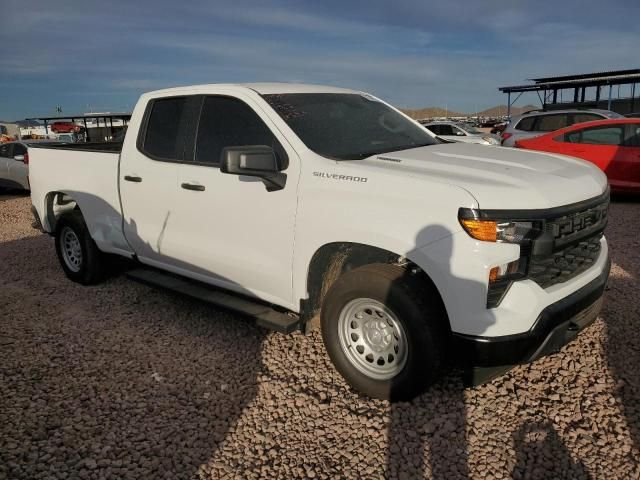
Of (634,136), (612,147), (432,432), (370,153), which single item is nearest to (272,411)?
(432,432)

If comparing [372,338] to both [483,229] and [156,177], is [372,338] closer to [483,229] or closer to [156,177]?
[483,229]

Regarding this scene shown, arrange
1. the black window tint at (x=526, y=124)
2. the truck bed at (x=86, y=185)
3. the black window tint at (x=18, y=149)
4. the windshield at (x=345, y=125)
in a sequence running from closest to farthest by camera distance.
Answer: the windshield at (x=345, y=125), the truck bed at (x=86, y=185), the black window tint at (x=526, y=124), the black window tint at (x=18, y=149)

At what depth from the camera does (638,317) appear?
436cm

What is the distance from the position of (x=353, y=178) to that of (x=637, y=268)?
408 centimetres

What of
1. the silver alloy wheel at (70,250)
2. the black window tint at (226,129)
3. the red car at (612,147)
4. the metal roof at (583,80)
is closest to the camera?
the black window tint at (226,129)

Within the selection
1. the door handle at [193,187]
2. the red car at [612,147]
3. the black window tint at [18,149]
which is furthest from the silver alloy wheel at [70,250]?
the black window tint at [18,149]

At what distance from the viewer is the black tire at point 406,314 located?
2.96 metres

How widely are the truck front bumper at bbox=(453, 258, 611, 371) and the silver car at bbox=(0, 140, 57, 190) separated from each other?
13.3 m

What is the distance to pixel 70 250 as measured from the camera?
5902 mm

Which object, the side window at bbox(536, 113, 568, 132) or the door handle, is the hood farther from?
the side window at bbox(536, 113, 568, 132)

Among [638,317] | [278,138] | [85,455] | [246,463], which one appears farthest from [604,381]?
[85,455]

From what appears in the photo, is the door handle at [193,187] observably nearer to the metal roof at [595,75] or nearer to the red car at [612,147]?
the red car at [612,147]

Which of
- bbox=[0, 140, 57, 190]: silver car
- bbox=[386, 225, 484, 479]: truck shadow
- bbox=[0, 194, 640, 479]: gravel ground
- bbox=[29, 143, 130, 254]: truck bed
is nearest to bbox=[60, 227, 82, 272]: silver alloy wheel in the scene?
bbox=[29, 143, 130, 254]: truck bed

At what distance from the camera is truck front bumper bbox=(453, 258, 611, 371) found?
2.78 meters
